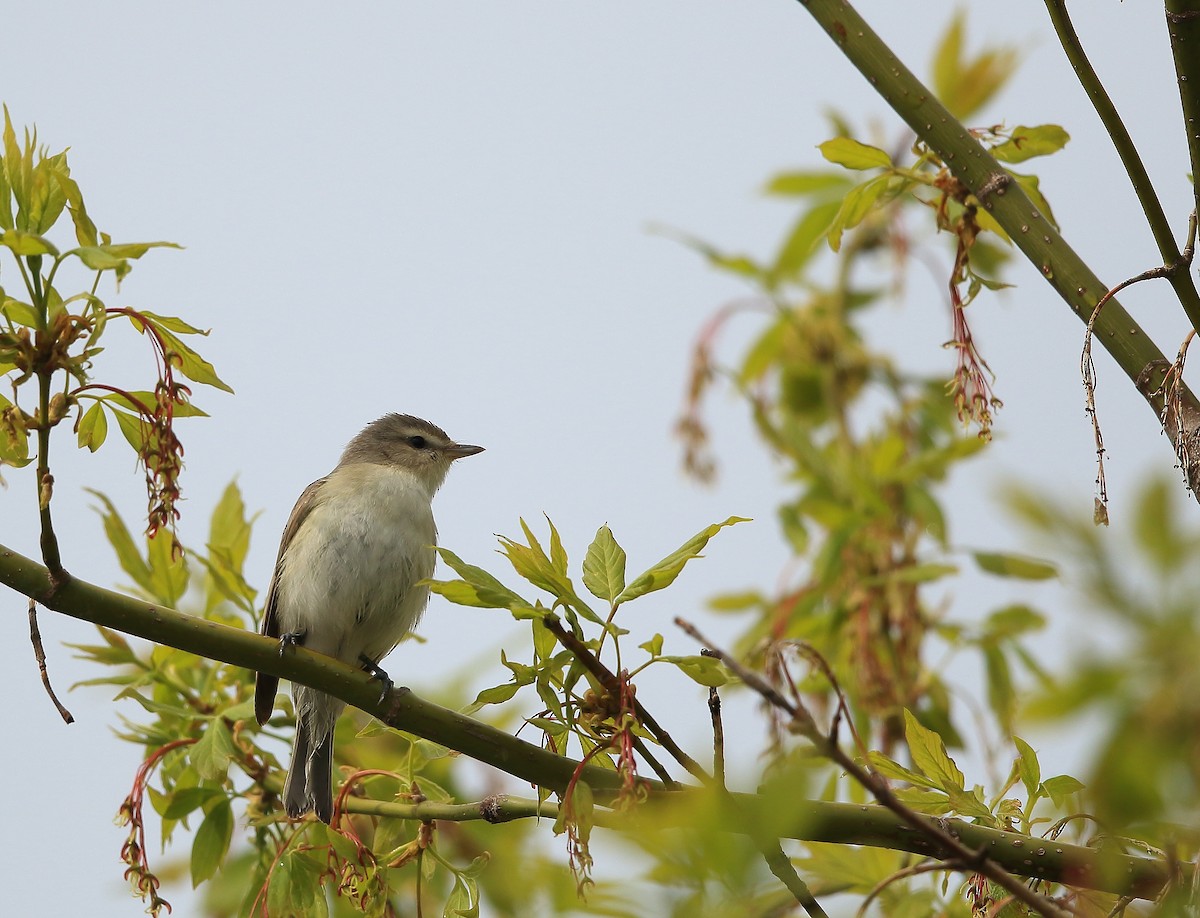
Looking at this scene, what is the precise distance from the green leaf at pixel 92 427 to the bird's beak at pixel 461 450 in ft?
13.7

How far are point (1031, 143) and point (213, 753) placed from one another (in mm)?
2651

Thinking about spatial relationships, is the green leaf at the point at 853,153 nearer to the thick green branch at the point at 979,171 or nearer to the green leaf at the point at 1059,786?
the thick green branch at the point at 979,171

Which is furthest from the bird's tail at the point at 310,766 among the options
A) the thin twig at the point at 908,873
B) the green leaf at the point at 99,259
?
the thin twig at the point at 908,873

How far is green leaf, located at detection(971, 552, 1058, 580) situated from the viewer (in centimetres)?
450

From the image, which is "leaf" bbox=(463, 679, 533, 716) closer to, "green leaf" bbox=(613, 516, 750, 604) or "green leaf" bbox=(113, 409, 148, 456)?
"green leaf" bbox=(613, 516, 750, 604)

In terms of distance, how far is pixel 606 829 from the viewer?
139 centimetres

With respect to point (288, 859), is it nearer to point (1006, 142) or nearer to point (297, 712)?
point (297, 712)

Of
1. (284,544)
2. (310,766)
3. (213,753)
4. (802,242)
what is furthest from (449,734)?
(284,544)

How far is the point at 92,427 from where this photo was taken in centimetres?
290

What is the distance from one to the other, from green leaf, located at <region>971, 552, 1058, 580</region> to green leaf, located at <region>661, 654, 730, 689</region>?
2.29 m

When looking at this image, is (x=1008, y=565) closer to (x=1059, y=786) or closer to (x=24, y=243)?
(x=1059, y=786)

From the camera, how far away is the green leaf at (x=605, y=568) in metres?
2.66

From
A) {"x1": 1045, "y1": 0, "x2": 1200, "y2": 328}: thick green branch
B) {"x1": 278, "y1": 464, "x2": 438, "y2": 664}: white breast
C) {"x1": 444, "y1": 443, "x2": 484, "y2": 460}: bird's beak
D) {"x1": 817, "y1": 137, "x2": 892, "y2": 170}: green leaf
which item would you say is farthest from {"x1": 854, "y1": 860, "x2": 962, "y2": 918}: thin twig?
{"x1": 444, "y1": 443, "x2": 484, "y2": 460}: bird's beak

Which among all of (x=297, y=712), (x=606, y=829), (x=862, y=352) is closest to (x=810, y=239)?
(x=862, y=352)
